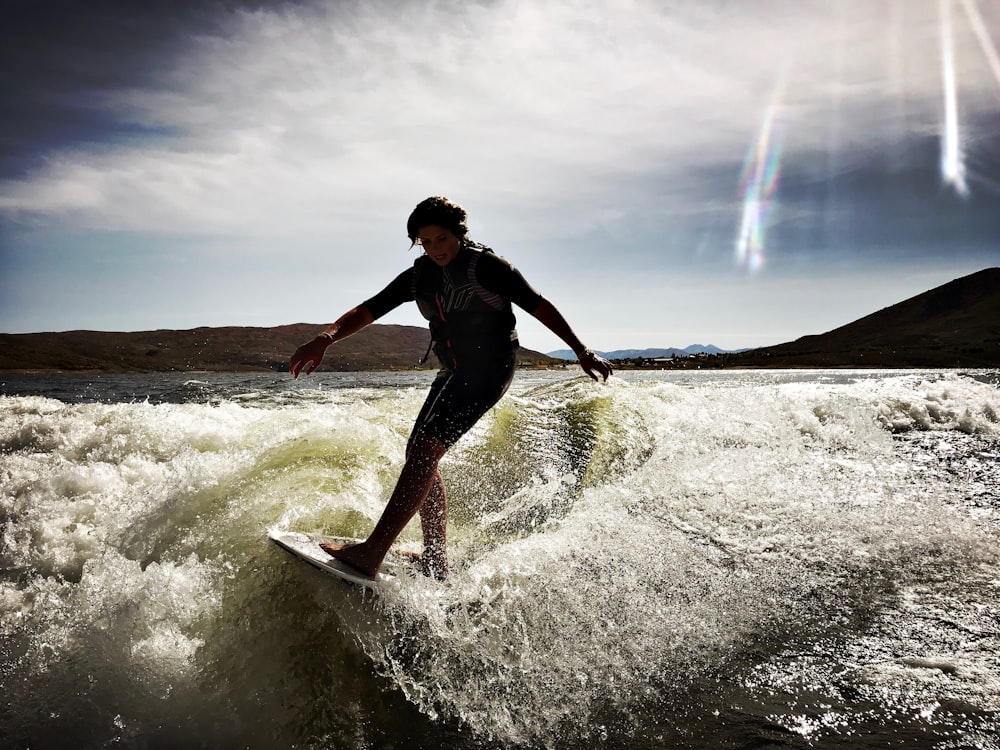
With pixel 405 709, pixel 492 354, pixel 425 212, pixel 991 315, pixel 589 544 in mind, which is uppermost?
pixel 991 315

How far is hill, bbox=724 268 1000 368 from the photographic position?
213 ft

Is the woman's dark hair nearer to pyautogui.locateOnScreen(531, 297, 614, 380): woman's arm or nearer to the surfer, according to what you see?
the surfer

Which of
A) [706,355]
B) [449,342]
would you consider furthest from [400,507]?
[706,355]

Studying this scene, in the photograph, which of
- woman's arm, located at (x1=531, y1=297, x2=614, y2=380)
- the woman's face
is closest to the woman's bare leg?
woman's arm, located at (x1=531, y1=297, x2=614, y2=380)

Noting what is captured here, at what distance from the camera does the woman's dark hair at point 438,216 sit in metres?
3.50

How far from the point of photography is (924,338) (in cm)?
8069

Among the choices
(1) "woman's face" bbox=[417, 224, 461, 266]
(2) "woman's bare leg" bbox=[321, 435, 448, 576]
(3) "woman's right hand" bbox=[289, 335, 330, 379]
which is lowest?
(2) "woman's bare leg" bbox=[321, 435, 448, 576]

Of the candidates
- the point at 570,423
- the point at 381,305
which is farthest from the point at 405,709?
the point at 570,423

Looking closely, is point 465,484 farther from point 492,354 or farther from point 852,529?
point 852,529

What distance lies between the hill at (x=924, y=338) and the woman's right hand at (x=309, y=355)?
71649 millimetres

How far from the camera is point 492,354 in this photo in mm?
3699

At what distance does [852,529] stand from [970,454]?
4998 mm

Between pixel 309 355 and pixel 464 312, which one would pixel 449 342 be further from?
pixel 309 355

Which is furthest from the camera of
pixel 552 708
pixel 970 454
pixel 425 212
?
pixel 970 454
